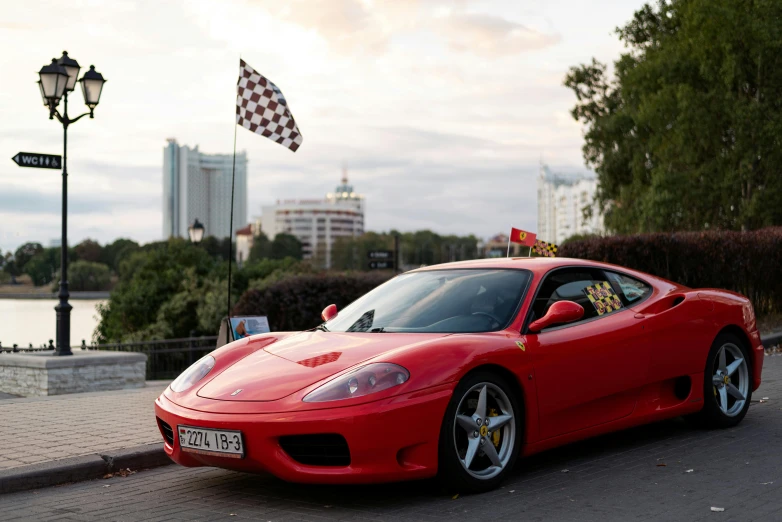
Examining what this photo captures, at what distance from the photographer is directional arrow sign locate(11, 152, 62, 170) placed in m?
12.0

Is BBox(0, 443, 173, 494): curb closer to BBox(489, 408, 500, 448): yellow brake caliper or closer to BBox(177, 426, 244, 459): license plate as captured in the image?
BBox(177, 426, 244, 459): license plate

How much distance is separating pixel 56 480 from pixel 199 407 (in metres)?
1.41

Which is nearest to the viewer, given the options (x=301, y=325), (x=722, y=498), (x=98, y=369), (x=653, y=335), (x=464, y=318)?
(x=722, y=498)

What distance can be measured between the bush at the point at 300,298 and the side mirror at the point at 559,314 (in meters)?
17.6

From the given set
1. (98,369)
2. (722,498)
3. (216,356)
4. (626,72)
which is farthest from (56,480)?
(626,72)

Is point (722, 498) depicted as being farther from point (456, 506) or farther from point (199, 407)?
point (199, 407)

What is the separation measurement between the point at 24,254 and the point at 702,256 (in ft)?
125

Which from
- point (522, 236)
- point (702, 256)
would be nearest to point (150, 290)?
point (702, 256)

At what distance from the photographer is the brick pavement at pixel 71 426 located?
6523 mm

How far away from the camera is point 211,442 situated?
16.6ft

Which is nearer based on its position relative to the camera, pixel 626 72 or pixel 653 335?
pixel 653 335

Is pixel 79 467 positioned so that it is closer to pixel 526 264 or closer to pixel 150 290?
pixel 526 264

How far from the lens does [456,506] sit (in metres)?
4.89

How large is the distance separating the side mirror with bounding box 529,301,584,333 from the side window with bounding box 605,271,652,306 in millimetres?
1041
